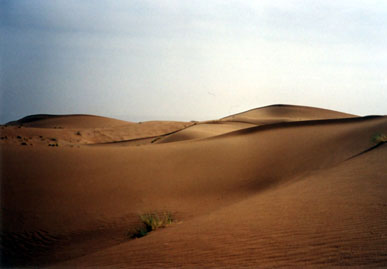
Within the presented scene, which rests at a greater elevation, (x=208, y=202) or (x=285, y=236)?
(x=285, y=236)

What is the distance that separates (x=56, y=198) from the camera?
1000 centimetres

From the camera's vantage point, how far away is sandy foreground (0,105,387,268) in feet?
15.3

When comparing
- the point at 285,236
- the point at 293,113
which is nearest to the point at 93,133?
the point at 285,236

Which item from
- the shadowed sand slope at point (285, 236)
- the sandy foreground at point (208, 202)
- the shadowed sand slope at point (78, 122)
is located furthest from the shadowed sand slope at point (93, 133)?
the shadowed sand slope at point (285, 236)

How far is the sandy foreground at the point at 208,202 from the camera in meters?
4.65

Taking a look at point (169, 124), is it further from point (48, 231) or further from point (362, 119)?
point (48, 231)

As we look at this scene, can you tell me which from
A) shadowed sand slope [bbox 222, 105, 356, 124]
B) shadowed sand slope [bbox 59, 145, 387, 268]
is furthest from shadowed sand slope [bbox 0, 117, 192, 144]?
shadowed sand slope [bbox 59, 145, 387, 268]

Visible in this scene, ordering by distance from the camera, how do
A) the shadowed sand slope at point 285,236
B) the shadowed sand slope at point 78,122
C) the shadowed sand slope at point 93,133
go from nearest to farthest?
the shadowed sand slope at point 285,236 < the shadowed sand slope at point 93,133 < the shadowed sand slope at point 78,122

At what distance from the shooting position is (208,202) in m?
9.94

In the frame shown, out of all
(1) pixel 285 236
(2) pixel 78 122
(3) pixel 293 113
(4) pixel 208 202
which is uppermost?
(3) pixel 293 113

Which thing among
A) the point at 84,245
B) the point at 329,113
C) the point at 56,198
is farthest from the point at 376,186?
the point at 329,113

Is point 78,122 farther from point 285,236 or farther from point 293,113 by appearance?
point 285,236

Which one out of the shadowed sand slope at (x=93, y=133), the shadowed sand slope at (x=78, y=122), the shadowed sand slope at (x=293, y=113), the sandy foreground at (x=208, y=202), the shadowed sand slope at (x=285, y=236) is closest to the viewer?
the shadowed sand slope at (x=285, y=236)

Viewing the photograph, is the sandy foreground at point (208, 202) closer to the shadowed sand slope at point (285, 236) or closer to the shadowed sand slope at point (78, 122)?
the shadowed sand slope at point (285, 236)
